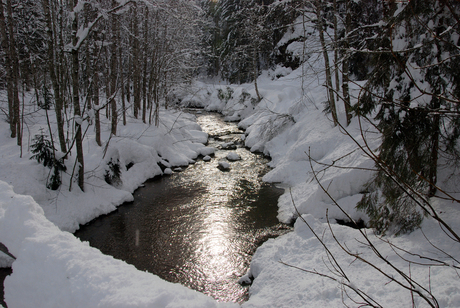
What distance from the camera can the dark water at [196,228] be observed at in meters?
6.14

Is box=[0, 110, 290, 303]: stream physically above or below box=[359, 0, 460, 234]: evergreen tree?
below

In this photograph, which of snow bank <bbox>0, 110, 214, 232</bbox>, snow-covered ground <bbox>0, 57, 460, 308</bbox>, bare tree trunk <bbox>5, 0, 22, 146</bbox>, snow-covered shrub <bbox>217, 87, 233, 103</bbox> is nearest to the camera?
snow-covered ground <bbox>0, 57, 460, 308</bbox>

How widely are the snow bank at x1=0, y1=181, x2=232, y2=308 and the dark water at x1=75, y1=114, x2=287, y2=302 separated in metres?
2.96

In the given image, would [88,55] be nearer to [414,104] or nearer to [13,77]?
[13,77]

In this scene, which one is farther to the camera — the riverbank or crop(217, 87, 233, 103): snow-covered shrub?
crop(217, 87, 233, 103): snow-covered shrub

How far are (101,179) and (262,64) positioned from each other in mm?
34816

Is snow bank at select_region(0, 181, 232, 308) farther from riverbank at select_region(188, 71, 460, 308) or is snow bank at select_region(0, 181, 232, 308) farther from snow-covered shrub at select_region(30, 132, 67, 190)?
snow-covered shrub at select_region(30, 132, 67, 190)

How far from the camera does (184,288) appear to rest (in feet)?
9.67

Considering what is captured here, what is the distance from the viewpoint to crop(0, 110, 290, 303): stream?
6133 mm

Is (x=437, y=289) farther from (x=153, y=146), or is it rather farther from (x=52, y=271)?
(x=153, y=146)

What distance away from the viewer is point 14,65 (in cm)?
998

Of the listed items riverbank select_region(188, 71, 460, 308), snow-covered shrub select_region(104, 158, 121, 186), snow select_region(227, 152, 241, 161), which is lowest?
snow select_region(227, 152, 241, 161)

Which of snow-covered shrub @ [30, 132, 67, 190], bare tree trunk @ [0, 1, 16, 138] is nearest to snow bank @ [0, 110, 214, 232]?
snow-covered shrub @ [30, 132, 67, 190]

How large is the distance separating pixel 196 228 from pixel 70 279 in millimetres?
5180
